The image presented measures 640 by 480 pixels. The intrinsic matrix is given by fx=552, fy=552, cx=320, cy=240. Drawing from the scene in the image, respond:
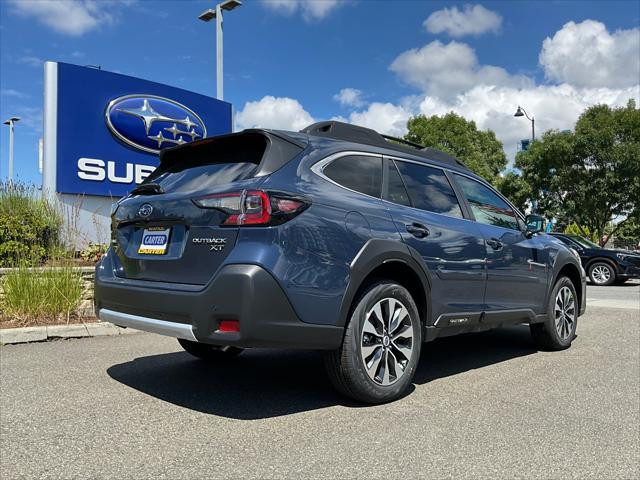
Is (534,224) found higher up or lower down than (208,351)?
higher up

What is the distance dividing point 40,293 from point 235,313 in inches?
171

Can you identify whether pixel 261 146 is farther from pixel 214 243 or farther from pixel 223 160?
pixel 214 243

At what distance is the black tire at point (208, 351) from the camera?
480cm

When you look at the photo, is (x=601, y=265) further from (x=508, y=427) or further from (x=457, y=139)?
(x=457, y=139)

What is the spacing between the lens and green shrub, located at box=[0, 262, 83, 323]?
6.35 m

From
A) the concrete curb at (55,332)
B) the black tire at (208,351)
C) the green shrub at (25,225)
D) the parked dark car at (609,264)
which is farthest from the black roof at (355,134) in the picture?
the parked dark car at (609,264)

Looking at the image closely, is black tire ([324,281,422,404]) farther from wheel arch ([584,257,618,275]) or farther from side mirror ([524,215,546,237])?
wheel arch ([584,257,618,275])

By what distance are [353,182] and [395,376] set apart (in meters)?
1.37

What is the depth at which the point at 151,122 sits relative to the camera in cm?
1119

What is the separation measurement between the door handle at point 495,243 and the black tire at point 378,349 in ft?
3.96

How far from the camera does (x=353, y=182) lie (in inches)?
151

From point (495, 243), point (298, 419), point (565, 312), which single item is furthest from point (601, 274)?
point (298, 419)

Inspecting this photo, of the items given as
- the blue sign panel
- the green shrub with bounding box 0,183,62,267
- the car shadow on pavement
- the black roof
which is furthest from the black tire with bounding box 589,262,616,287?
the green shrub with bounding box 0,183,62,267

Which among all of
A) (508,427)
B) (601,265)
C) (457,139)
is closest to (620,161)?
(601,265)
